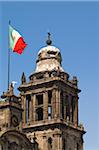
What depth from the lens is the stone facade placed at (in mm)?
67812

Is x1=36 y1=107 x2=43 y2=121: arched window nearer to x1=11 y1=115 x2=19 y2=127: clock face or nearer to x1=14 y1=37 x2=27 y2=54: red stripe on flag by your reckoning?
x1=11 y1=115 x2=19 y2=127: clock face

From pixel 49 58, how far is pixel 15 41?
27.2ft

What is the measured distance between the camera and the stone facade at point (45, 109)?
67.8 meters

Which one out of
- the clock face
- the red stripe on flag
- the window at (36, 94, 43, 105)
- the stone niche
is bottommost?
the stone niche

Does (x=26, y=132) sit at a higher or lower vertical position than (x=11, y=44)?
lower

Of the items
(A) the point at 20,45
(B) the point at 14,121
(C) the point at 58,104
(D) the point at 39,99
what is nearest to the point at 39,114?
(D) the point at 39,99

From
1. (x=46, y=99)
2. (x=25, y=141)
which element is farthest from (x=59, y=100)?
(x=25, y=141)

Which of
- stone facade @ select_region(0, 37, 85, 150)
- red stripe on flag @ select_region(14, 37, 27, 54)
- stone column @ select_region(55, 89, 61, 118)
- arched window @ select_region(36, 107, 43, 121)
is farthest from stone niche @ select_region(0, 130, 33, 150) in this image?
red stripe on flag @ select_region(14, 37, 27, 54)

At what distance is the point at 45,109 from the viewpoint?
69.4m

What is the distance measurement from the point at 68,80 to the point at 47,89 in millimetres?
3412

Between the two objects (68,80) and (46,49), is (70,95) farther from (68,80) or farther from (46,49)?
(46,49)

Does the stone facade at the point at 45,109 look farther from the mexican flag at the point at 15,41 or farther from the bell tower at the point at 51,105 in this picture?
A: the mexican flag at the point at 15,41

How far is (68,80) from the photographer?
7238cm

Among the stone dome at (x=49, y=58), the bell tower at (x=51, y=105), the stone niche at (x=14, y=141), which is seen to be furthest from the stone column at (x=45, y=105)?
the stone dome at (x=49, y=58)
